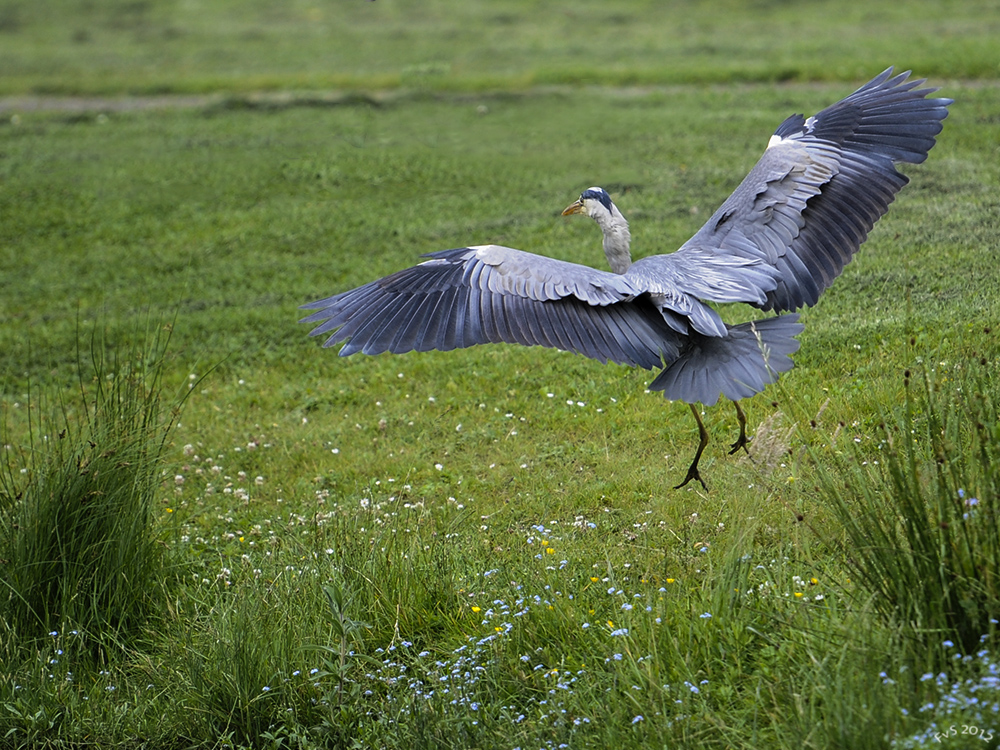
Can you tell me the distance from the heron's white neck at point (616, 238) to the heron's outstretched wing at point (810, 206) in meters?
0.31

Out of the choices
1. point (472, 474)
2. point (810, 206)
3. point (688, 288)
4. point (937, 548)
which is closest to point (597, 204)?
point (688, 288)

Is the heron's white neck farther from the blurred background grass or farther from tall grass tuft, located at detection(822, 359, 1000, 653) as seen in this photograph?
the blurred background grass

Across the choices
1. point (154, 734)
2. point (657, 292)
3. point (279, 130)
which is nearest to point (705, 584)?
point (657, 292)

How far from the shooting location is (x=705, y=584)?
407 centimetres

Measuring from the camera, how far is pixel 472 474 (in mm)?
6281

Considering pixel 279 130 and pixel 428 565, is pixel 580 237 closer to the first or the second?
pixel 428 565

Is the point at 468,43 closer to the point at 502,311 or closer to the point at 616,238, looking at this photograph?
the point at 616,238

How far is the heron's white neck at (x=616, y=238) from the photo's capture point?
18.2ft

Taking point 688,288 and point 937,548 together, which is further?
point 688,288

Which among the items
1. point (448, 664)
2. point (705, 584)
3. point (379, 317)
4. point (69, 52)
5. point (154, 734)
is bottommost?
point (154, 734)

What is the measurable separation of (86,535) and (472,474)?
2280 mm

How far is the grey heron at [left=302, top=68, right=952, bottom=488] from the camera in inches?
185

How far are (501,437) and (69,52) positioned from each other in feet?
65.7

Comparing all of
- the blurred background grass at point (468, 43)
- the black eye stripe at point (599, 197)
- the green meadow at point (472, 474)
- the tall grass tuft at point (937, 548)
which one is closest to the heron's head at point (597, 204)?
the black eye stripe at point (599, 197)
